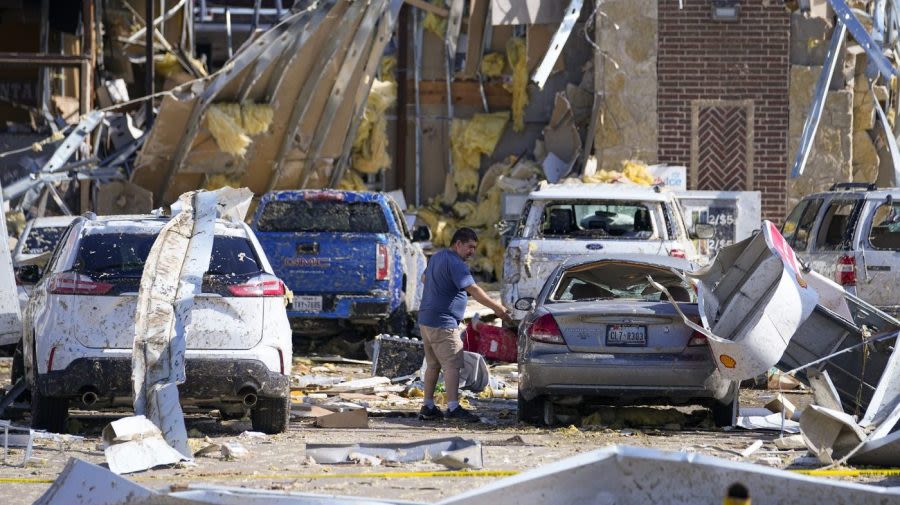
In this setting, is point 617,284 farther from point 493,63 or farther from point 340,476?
point 493,63

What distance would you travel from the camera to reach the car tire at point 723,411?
1255 centimetres

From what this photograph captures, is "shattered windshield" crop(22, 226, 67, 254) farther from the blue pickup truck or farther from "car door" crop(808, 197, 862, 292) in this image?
"car door" crop(808, 197, 862, 292)

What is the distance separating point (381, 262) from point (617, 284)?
556cm

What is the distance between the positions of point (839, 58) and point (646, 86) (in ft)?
10.0

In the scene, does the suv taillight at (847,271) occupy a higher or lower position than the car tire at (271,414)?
higher

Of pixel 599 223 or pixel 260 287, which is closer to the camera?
pixel 260 287

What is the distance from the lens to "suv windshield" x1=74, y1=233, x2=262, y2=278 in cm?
1176

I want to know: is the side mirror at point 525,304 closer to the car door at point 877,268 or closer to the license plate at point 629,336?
the license plate at point 629,336

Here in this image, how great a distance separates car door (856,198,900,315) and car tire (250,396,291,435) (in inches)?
285

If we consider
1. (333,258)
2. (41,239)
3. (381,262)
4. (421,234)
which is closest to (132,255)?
(333,258)

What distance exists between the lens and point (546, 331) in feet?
41.0

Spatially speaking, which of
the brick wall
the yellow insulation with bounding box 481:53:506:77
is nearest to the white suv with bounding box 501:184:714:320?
the brick wall

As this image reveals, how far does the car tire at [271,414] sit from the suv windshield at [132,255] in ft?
3.18

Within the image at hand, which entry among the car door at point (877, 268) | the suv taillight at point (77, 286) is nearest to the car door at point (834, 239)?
the car door at point (877, 268)
